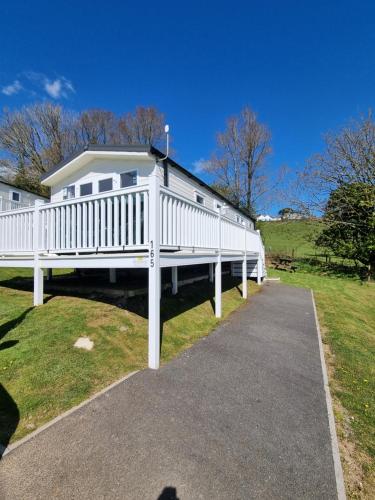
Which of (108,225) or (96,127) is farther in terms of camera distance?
(96,127)

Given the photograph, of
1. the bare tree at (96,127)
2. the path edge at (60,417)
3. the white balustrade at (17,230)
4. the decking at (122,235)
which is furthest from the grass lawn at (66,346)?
the bare tree at (96,127)

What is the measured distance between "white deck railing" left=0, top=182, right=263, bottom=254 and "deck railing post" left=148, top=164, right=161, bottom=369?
128 mm

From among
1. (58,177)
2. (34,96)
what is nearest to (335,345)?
(58,177)

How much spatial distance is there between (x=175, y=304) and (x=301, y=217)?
17.3m

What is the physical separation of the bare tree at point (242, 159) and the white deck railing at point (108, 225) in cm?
2243

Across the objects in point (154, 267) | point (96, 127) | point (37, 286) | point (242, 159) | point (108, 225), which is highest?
point (96, 127)

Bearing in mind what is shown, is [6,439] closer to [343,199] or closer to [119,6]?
[119,6]

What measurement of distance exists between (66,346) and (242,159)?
27371 millimetres

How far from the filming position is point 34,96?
2541 cm

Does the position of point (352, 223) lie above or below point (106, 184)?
below

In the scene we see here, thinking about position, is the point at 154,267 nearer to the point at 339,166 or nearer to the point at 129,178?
the point at 129,178

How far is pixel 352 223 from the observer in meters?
17.9

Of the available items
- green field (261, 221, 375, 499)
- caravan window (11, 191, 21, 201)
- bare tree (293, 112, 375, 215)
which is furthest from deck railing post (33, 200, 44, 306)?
bare tree (293, 112, 375, 215)

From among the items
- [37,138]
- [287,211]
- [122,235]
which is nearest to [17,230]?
[122,235]
